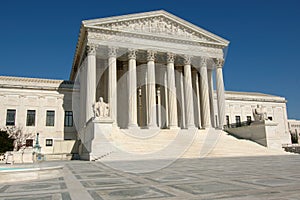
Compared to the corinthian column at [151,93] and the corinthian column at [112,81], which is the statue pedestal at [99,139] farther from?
the corinthian column at [151,93]

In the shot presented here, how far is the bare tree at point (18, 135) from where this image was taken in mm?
39438

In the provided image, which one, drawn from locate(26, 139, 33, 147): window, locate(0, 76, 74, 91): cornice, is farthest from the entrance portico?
locate(26, 139, 33, 147): window

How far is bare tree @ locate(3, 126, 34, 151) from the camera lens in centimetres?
3944

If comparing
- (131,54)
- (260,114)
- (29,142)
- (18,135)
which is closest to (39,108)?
(18,135)

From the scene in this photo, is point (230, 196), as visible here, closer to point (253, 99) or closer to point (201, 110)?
point (201, 110)

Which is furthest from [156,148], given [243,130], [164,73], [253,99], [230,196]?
[253,99]

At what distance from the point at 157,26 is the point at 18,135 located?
90.3 feet

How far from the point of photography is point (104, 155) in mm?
23719

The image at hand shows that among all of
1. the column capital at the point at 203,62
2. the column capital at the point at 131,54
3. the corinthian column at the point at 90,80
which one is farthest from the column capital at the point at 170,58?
the corinthian column at the point at 90,80

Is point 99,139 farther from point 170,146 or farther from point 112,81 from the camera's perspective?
point 112,81

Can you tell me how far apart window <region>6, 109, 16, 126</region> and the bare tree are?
0.83 meters

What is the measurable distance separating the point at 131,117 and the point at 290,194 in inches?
1134

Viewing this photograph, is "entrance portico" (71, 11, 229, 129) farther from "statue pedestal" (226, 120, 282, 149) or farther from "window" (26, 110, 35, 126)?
"window" (26, 110, 35, 126)

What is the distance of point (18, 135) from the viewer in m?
40.8
